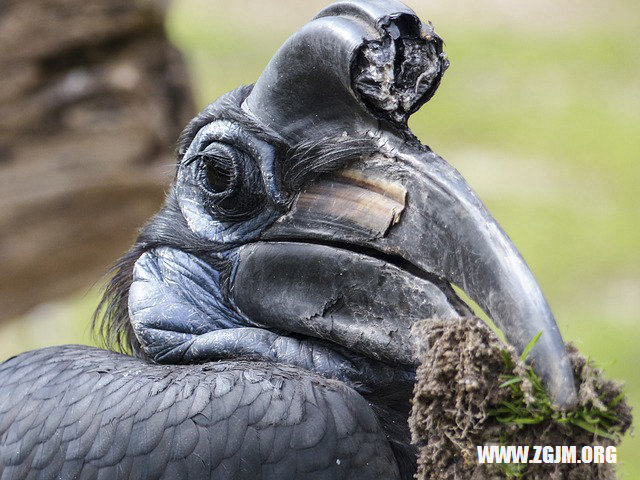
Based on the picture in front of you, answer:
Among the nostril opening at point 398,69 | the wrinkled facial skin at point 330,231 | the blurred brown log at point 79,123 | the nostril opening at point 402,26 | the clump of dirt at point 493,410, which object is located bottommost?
the clump of dirt at point 493,410

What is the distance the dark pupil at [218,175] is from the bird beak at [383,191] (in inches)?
7.0

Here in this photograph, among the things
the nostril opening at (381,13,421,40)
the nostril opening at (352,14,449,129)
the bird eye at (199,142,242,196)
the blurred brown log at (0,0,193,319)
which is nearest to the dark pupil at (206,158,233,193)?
the bird eye at (199,142,242,196)

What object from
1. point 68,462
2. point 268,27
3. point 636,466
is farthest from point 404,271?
point 268,27

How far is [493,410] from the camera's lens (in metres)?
2.35

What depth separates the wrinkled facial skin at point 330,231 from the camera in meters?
2.59

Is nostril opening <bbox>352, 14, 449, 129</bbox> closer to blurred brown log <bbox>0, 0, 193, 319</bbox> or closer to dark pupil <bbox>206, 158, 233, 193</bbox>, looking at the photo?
dark pupil <bbox>206, 158, 233, 193</bbox>

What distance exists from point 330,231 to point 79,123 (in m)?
3.32

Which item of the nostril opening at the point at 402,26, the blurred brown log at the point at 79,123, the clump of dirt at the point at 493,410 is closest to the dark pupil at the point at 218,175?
the nostril opening at the point at 402,26

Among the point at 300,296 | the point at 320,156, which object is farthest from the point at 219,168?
the point at 300,296

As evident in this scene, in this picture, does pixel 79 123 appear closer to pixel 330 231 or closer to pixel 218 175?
pixel 218 175

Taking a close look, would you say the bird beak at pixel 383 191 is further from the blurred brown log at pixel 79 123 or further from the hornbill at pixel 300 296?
the blurred brown log at pixel 79 123

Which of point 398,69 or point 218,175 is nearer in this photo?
point 398,69

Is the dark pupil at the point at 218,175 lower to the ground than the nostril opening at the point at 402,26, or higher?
lower

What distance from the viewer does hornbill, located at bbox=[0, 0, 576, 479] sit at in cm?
267
